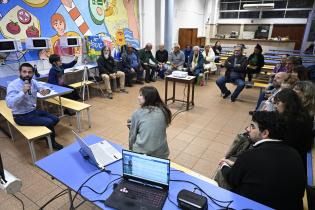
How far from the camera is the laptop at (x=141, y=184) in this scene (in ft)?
4.03

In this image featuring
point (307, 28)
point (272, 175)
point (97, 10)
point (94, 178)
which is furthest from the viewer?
point (307, 28)

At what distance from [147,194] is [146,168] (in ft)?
0.50

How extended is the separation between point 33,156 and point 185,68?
16.0 feet

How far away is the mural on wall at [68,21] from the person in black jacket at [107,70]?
0.48 meters

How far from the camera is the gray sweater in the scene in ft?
5.78

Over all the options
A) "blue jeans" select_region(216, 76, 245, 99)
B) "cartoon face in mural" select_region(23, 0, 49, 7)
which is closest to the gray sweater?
"blue jeans" select_region(216, 76, 245, 99)

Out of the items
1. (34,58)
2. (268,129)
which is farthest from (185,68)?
(268,129)

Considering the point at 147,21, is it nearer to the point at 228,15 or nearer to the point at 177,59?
the point at 177,59

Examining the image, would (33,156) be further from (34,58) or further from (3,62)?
(34,58)

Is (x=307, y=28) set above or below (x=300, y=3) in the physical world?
below

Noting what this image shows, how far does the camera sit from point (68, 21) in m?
5.26

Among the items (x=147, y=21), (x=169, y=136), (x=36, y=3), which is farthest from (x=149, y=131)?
(x=147, y=21)

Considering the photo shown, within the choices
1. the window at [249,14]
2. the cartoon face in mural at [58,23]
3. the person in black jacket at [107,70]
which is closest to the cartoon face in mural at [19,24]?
the cartoon face in mural at [58,23]

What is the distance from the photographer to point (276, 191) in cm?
118
